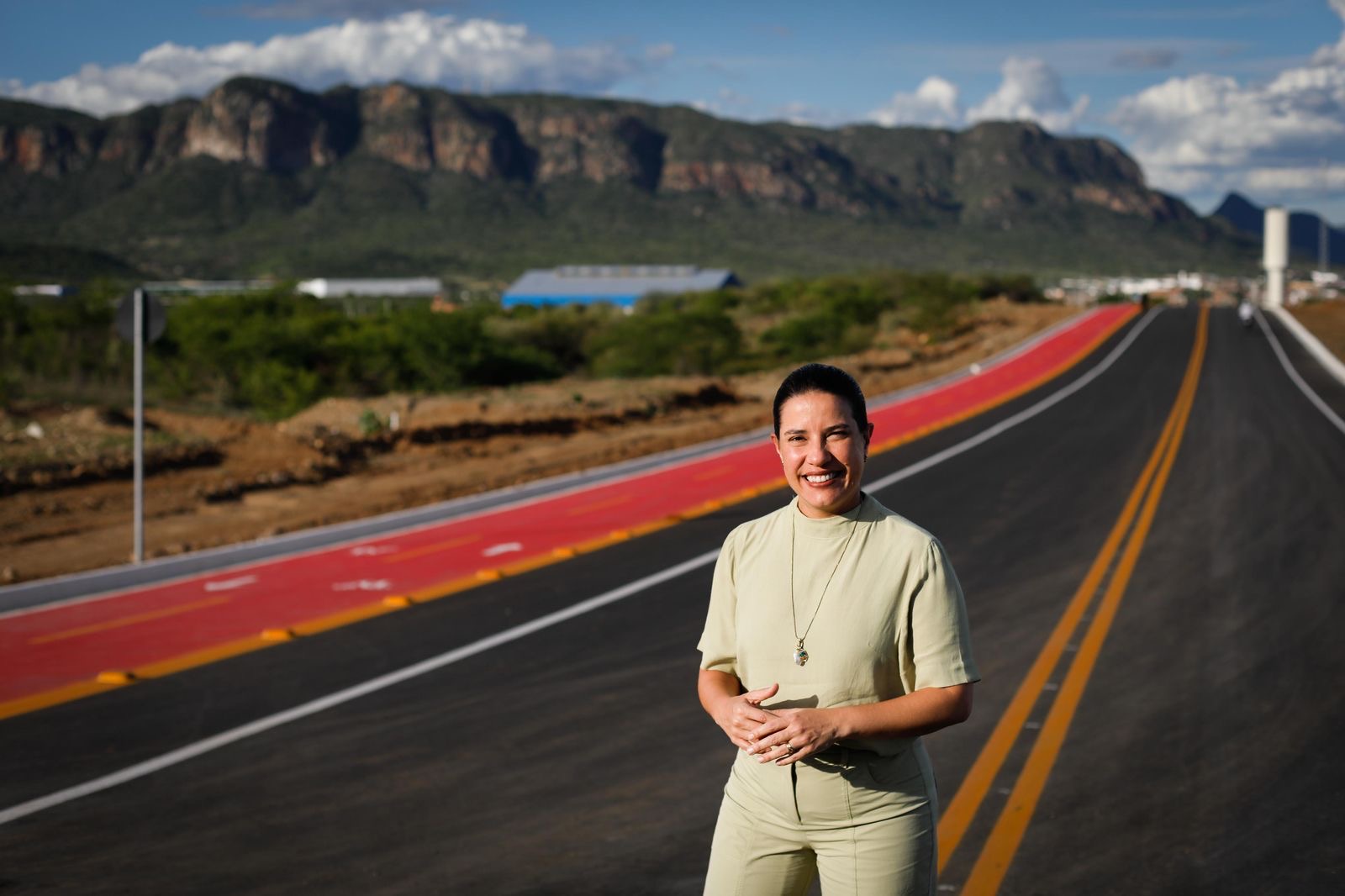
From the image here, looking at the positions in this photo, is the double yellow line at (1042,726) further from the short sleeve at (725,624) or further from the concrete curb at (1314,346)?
the concrete curb at (1314,346)

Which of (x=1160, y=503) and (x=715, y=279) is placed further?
(x=715, y=279)

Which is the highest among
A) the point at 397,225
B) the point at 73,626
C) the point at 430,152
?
the point at 430,152

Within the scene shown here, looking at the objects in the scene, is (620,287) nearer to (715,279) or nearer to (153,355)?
(715,279)

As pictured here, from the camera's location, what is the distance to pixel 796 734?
3178 mm

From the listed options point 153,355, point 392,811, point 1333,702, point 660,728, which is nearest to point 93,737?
point 392,811

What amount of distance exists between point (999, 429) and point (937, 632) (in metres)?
27.5

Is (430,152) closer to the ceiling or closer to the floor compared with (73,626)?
closer to the ceiling

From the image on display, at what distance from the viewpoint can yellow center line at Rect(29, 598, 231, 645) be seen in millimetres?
12070

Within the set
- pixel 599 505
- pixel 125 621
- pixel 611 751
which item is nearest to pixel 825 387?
pixel 611 751

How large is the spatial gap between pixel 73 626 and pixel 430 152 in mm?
183389

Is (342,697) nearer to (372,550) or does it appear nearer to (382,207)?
(372,550)

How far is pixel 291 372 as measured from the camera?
48.2 meters

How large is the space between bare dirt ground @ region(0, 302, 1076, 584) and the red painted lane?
6.54 ft

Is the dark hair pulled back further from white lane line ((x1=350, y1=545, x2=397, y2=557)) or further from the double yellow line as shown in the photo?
white lane line ((x1=350, y1=545, x2=397, y2=557))
